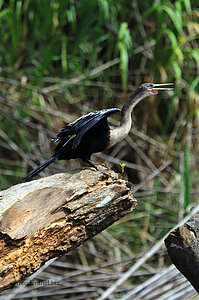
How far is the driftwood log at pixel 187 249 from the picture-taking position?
1071mm

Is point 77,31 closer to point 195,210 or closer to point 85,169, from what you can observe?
point 195,210

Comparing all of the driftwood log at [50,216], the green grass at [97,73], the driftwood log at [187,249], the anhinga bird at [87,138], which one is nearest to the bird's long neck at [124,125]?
the anhinga bird at [87,138]

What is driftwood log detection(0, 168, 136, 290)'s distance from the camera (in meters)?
1.12

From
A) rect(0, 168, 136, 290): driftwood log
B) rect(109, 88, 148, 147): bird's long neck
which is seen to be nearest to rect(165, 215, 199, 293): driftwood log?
rect(0, 168, 136, 290): driftwood log

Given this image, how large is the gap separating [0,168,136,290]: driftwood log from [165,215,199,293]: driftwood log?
0.59 ft

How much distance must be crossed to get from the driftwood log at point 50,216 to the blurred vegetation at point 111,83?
1324 mm

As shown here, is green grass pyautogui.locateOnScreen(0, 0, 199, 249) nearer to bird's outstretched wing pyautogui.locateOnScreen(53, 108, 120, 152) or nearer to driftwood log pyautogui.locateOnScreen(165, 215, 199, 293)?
bird's outstretched wing pyautogui.locateOnScreen(53, 108, 120, 152)

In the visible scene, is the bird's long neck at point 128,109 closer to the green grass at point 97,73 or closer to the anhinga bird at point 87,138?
the anhinga bird at point 87,138

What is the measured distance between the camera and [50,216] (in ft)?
3.82

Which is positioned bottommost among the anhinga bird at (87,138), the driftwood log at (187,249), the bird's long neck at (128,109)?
the driftwood log at (187,249)

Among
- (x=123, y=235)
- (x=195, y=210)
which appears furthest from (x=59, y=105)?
(x=195, y=210)

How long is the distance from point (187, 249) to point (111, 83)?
1.84 metres

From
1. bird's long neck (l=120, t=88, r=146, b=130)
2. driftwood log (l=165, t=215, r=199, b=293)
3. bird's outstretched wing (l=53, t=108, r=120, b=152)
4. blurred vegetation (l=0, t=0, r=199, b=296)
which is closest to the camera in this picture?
driftwood log (l=165, t=215, r=199, b=293)

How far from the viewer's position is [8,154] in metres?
2.81
